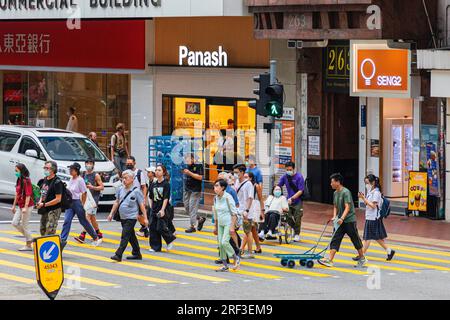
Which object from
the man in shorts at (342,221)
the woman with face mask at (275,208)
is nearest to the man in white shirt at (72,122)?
the woman with face mask at (275,208)

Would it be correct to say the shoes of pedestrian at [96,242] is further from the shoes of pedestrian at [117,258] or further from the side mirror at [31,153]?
the side mirror at [31,153]

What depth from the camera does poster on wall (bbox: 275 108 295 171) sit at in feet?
109

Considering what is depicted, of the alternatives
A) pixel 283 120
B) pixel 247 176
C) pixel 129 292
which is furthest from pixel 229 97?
pixel 129 292

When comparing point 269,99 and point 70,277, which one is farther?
point 269,99

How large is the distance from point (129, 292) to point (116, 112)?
68.2 ft

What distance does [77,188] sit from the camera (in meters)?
24.7

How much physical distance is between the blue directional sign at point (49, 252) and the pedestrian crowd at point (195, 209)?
4.37 m

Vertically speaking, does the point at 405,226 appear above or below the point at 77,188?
below

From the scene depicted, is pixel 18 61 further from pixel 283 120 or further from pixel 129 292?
pixel 129 292

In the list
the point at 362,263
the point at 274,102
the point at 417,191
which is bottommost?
the point at 362,263

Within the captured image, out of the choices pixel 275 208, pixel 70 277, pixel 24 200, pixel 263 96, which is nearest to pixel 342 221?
pixel 275 208

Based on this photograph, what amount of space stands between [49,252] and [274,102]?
8.80 m

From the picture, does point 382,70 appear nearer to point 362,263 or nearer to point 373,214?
point 373,214

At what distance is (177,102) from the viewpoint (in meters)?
37.1
